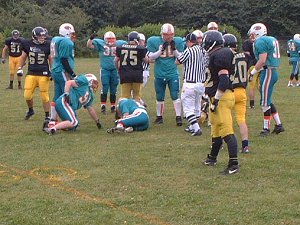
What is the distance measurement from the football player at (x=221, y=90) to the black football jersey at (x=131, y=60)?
11.4ft

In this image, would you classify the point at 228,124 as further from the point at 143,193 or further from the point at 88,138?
the point at 88,138

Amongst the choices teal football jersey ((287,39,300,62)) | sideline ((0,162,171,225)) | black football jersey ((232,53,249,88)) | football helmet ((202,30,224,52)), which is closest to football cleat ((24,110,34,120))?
sideline ((0,162,171,225))

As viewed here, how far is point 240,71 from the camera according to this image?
8.18 m

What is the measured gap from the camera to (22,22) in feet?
146

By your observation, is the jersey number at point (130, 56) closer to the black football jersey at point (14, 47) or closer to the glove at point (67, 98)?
the glove at point (67, 98)

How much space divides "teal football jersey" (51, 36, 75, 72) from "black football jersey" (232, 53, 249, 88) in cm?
347

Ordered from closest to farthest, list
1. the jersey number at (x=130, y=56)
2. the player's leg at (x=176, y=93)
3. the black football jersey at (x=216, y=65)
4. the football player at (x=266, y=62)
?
the black football jersey at (x=216, y=65)
the football player at (x=266, y=62)
the jersey number at (x=130, y=56)
the player's leg at (x=176, y=93)

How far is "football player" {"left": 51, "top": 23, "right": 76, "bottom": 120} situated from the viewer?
10180 millimetres

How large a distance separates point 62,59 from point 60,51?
0.51 feet

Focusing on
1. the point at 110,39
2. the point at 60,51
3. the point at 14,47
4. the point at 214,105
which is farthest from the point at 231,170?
the point at 14,47

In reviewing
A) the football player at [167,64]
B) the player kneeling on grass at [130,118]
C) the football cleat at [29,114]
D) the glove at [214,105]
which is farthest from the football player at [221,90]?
the football cleat at [29,114]

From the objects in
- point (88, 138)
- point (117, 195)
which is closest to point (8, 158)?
point (88, 138)

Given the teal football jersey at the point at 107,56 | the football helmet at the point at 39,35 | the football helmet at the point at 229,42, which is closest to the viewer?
the football helmet at the point at 229,42

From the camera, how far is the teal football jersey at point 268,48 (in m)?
9.09
